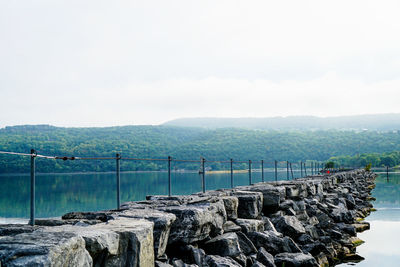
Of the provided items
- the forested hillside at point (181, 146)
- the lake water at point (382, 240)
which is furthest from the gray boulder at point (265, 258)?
the forested hillside at point (181, 146)

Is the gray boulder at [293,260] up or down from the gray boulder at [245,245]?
down

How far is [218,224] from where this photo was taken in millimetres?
6879

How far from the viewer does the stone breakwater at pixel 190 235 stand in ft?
11.8

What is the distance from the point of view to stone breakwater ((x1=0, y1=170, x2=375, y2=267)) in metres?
3.61

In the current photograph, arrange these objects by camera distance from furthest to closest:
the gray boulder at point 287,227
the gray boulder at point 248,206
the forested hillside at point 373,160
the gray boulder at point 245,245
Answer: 1. the forested hillside at point 373,160
2. the gray boulder at point 287,227
3. the gray boulder at point 248,206
4. the gray boulder at point 245,245

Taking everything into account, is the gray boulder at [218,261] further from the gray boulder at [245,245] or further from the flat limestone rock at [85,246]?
the flat limestone rock at [85,246]

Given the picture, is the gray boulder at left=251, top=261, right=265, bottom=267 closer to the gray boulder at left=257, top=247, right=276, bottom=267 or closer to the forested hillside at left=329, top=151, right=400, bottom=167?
the gray boulder at left=257, top=247, right=276, bottom=267

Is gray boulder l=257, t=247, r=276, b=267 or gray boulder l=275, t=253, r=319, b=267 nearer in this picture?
gray boulder l=257, t=247, r=276, b=267

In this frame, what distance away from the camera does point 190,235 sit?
5.95m

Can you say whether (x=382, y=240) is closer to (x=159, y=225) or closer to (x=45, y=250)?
(x=159, y=225)

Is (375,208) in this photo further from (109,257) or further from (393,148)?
(393,148)

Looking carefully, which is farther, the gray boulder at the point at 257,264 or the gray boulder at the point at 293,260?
the gray boulder at the point at 293,260

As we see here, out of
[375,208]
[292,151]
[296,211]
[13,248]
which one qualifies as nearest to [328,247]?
[296,211]

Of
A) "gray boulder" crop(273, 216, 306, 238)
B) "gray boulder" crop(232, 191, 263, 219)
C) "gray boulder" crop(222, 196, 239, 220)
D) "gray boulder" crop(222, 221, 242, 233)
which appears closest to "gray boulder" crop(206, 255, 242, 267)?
"gray boulder" crop(222, 221, 242, 233)
